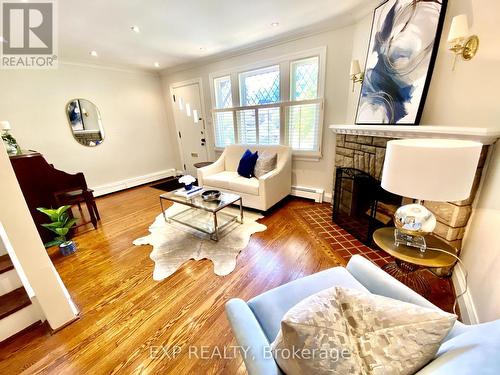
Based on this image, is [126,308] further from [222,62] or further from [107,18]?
[222,62]

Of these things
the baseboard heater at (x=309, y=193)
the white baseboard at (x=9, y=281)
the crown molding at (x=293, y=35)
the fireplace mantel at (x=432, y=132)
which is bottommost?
the baseboard heater at (x=309, y=193)

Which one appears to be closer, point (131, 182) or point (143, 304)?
point (143, 304)

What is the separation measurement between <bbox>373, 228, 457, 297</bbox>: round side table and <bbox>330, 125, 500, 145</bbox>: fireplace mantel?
69 centimetres

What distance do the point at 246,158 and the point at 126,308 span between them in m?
2.36

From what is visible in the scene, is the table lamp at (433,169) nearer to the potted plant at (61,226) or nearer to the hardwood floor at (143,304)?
the hardwood floor at (143,304)

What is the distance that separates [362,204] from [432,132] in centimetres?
99

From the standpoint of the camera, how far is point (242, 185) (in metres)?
2.93

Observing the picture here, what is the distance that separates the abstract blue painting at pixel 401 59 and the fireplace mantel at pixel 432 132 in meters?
0.18

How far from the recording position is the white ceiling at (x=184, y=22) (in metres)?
2.07

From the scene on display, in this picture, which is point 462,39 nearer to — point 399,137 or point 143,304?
point 399,137

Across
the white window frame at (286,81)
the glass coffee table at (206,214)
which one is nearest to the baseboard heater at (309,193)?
the white window frame at (286,81)

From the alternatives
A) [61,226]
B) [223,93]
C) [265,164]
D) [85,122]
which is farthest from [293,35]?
[85,122]

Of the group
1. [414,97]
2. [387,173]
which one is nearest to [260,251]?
[387,173]

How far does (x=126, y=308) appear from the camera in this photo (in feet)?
5.07
